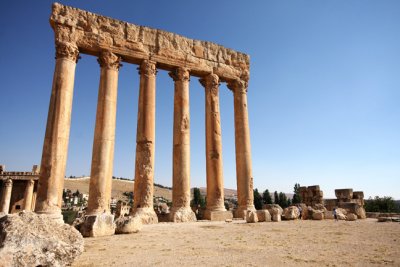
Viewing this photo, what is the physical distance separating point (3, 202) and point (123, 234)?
31.0 meters

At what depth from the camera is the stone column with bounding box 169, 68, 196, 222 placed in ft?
56.0

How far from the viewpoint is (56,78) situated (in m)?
15.5

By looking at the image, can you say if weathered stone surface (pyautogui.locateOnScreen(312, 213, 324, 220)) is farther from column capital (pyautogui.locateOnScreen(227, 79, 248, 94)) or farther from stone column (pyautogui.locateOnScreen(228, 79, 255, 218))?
column capital (pyautogui.locateOnScreen(227, 79, 248, 94))

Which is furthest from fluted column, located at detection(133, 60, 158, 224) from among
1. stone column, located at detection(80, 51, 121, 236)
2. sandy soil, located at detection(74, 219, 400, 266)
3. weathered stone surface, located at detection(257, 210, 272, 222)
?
sandy soil, located at detection(74, 219, 400, 266)

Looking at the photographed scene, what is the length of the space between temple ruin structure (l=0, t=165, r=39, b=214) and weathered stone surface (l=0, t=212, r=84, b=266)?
115ft

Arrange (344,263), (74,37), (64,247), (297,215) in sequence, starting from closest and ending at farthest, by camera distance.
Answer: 1. (64,247)
2. (344,263)
3. (74,37)
4. (297,215)

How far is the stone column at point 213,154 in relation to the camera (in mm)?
18523

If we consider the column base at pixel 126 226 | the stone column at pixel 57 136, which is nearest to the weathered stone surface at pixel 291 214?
the column base at pixel 126 226

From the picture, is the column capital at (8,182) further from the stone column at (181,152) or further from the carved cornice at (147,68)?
the stone column at (181,152)

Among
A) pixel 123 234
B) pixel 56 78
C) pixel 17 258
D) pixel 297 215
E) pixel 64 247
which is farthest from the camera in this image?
pixel 297 215

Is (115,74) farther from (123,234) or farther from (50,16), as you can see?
(123,234)

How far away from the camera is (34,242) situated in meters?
4.70

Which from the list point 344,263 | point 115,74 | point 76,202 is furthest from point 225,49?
point 76,202

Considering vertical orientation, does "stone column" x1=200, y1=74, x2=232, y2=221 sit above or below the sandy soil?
above
